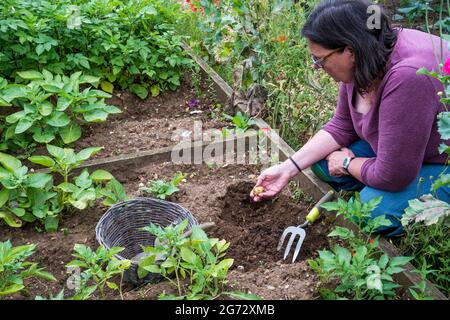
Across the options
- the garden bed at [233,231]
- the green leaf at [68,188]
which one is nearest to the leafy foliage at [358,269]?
the garden bed at [233,231]

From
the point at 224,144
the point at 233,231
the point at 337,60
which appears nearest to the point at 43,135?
the point at 224,144

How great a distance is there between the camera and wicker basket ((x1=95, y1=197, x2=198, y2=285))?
275cm

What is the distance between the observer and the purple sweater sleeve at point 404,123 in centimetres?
232

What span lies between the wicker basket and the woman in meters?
0.94

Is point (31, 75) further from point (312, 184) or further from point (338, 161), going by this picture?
point (338, 161)

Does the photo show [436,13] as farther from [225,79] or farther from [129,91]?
[129,91]

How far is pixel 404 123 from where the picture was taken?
2.36 meters

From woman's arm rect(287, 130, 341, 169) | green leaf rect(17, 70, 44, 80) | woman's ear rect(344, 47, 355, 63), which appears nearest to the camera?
woman's ear rect(344, 47, 355, 63)

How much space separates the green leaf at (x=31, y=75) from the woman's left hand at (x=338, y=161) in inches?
75.4

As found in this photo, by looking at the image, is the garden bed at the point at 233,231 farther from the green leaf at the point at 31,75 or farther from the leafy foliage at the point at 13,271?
the green leaf at the point at 31,75

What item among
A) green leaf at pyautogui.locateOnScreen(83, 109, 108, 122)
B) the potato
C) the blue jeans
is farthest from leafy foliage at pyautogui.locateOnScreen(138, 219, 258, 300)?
green leaf at pyautogui.locateOnScreen(83, 109, 108, 122)

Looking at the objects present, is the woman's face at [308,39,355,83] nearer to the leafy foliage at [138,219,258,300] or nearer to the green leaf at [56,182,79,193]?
the leafy foliage at [138,219,258,300]

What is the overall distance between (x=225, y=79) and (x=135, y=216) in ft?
6.22
